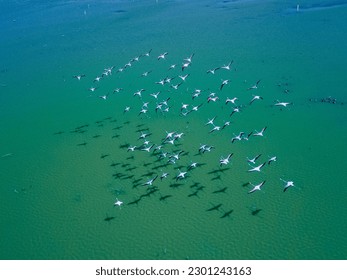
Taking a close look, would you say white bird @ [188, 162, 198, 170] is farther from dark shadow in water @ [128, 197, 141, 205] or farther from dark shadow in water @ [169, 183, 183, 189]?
dark shadow in water @ [128, 197, 141, 205]

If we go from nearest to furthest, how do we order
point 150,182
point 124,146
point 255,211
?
point 255,211 → point 150,182 → point 124,146

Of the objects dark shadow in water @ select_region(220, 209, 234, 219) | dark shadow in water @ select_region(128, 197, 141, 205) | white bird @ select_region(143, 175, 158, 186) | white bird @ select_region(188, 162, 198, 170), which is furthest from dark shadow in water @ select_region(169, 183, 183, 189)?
dark shadow in water @ select_region(220, 209, 234, 219)

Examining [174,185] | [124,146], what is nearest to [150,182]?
[174,185]

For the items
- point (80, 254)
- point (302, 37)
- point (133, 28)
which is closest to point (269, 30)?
point (302, 37)

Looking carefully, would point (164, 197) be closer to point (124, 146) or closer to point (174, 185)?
point (174, 185)

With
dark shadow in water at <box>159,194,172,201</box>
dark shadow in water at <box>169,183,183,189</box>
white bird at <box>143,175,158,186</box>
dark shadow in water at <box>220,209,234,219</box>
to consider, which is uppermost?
white bird at <box>143,175,158,186</box>

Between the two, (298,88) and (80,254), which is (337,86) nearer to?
(298,88)

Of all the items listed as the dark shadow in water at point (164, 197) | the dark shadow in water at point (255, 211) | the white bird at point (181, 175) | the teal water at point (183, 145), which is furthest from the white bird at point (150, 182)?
the dark shadow in water at point (255, 211)

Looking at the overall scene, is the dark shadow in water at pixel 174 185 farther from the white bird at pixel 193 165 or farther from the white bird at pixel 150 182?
the white bird at pixel 193 165
